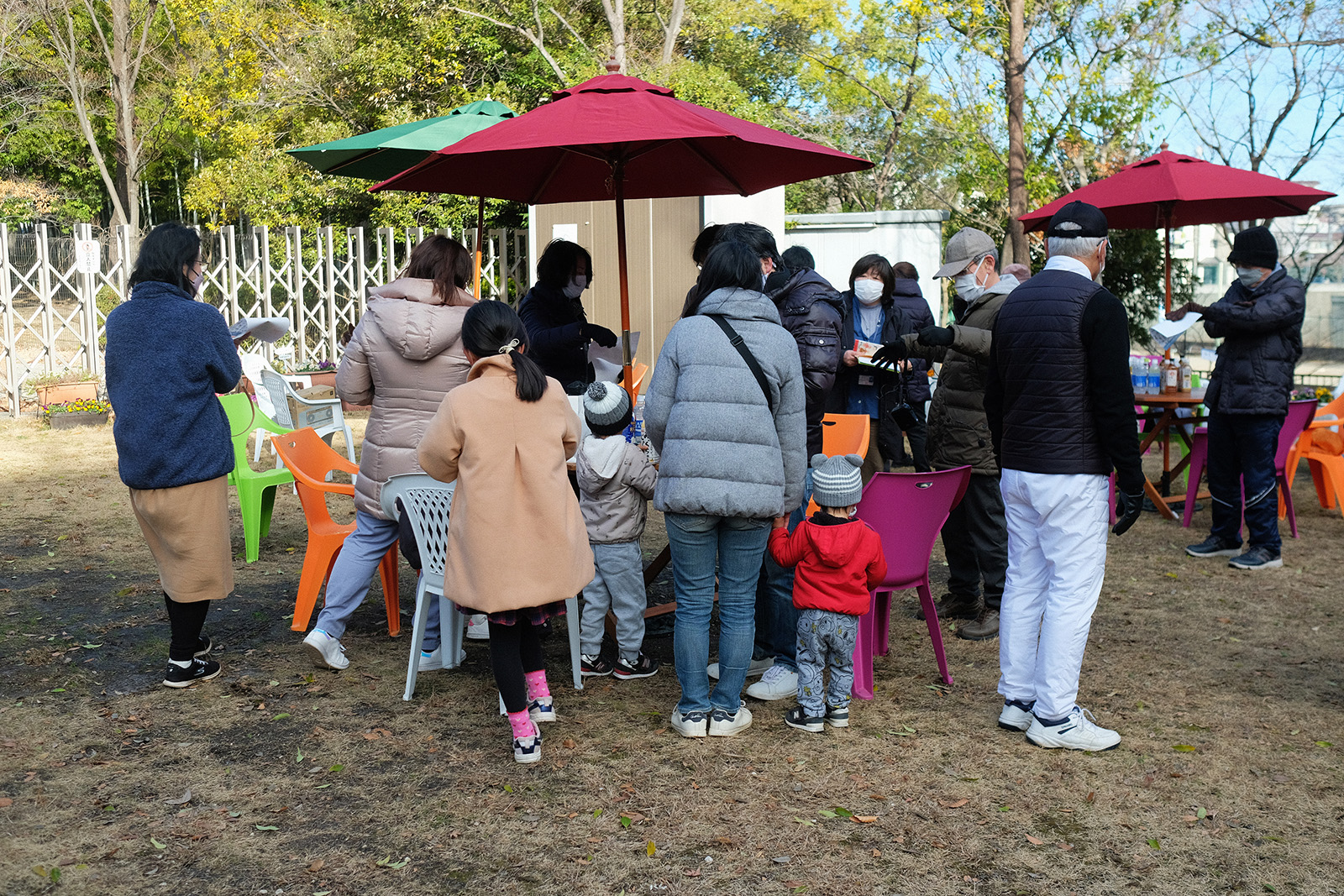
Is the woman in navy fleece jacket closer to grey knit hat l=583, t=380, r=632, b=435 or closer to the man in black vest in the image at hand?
grey knit hat l=583, t=380, r=632, b=435

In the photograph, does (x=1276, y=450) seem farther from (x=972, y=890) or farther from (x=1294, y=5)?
(x=1294, y=5)

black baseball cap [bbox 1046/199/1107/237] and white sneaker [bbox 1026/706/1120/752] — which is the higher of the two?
black baseball cap [bbox 1046/199/1107/237]

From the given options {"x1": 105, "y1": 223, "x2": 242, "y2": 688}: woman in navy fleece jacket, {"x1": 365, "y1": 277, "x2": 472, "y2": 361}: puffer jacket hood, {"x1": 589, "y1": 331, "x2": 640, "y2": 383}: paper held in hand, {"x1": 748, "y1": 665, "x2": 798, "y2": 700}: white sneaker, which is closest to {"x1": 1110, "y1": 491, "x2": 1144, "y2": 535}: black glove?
{"x1": 748, "y1": 665, "x2": 798, "y2": 700}: white sneaker

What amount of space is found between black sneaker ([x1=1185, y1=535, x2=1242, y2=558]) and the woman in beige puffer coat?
4.53 metres

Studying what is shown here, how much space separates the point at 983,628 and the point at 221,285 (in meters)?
11.3

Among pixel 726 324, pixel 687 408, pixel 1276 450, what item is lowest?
pixel 1276 450

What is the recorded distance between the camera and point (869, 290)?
19.6 ft

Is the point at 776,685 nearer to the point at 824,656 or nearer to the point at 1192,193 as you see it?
the point at 824,656

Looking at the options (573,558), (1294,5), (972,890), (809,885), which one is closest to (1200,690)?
(972,890)

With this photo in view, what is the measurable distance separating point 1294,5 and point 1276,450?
9.01 metres

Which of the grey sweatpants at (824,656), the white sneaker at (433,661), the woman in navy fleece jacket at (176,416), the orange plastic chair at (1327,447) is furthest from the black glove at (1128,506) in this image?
the orange plastic chair at (1327,447)

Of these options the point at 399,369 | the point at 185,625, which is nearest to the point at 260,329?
the point at 399,369

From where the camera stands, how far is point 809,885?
2834mm

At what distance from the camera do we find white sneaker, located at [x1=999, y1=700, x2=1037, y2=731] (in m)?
3.84
